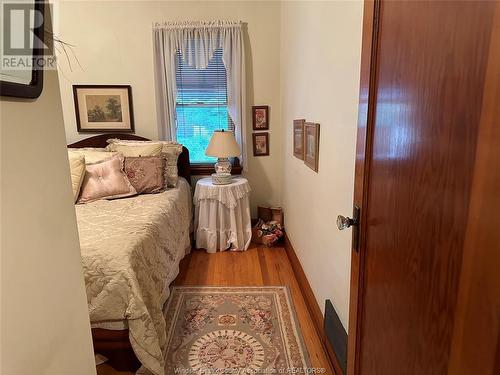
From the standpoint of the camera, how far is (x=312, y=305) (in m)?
2.14

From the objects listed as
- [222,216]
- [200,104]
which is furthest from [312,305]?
[200,104]

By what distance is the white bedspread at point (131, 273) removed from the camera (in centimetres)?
155

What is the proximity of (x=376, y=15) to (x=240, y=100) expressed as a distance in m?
2.62

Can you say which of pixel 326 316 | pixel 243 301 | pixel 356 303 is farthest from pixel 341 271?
pixel 243 301

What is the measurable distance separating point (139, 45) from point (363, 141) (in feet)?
10.2

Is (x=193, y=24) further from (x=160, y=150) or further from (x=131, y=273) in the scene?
(x=131, y=273)

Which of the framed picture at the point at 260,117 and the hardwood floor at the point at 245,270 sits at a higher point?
the framed picture at the point at 260,117

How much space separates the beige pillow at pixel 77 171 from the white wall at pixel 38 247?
182cm

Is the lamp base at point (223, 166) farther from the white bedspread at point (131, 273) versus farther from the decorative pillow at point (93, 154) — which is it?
the white bedspread at point (131, 273)

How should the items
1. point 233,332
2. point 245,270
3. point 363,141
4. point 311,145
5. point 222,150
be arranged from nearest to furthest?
point 363,141 → point 233,332 → point 311,145 → point 245,270 → point 222,150

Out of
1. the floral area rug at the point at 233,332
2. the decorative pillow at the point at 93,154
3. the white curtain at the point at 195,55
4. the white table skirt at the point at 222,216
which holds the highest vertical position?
the white curtain at the point at 195,55

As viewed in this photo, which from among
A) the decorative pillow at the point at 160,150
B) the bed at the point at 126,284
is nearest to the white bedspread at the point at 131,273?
the bed at the point at 126,284

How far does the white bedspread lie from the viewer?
1.55 meters

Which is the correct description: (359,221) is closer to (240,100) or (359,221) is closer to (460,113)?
(460,113)
